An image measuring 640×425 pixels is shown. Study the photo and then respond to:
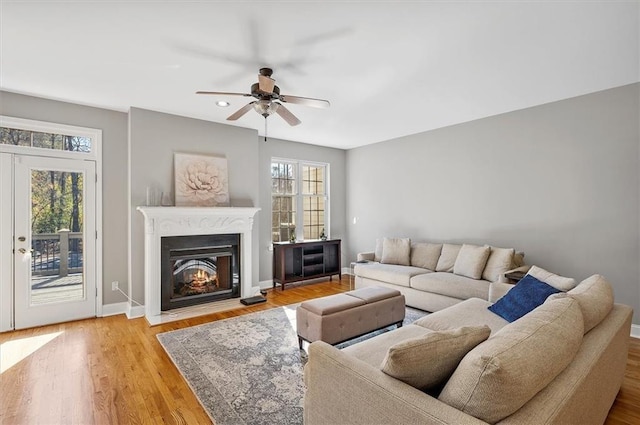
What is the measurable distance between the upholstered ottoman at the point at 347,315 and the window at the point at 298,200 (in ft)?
9.88

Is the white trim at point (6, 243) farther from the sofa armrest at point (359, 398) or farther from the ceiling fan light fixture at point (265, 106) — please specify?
the sofa armrest at point (359, 398)

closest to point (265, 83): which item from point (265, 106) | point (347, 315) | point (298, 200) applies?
point (265, 106)

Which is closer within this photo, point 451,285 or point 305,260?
point 451,285

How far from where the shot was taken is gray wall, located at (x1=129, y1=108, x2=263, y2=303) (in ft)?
13.8

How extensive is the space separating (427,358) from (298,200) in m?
5.29

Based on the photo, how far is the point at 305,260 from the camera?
19.8ft

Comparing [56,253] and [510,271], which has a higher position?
[56,253]


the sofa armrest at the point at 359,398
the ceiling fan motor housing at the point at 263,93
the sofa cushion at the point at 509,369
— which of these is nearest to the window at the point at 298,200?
the ceiling fan motor housing at the point at 263,93

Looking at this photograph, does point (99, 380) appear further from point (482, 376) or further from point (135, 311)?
point (482, 376)

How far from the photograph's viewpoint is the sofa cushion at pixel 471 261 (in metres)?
4.15

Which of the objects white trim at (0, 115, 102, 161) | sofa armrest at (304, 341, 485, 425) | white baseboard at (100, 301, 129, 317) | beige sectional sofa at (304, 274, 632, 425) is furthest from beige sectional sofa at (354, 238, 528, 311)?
white trim at (0, 115, 102, 161)

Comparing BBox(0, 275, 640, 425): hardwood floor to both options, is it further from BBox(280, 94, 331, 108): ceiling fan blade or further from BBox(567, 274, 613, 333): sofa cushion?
BBox(280, 94, 331, 108): ceiling fan blade

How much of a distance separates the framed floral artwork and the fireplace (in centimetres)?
53

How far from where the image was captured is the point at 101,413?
2215mm
